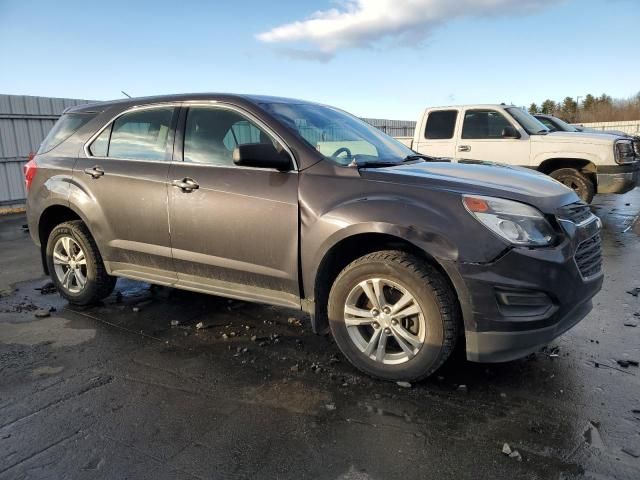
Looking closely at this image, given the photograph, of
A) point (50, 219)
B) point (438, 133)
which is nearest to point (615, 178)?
point (438, 133)

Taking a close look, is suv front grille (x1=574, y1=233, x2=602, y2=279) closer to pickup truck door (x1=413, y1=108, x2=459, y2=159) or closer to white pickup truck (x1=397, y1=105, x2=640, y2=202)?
white pickup truck (x1=397, y1=105, x2=640, y2=202)

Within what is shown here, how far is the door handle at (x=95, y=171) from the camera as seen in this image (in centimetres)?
446

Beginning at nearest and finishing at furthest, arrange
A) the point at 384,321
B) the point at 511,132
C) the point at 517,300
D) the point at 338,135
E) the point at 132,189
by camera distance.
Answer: the point at 517,300, the point at 384,321, the point at 338,135, the point at 132,189, the point at 511,132

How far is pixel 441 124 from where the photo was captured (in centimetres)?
1010

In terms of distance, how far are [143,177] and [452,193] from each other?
2582 millimetres

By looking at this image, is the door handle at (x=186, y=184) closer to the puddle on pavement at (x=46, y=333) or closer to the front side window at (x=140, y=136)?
the front side window at (x=140, y=136)

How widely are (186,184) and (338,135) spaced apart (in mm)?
1302

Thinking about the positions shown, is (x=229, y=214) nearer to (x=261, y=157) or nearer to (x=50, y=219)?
(x=261, y=157)

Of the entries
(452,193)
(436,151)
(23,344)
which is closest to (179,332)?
(23,344)

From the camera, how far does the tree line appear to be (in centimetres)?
6644

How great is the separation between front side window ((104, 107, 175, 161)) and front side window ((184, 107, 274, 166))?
0.83 feet

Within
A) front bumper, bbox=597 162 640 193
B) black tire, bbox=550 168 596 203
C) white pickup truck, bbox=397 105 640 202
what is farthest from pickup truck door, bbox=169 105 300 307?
front bumper, bbox=597 162 640 193

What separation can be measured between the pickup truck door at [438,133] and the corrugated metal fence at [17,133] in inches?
368

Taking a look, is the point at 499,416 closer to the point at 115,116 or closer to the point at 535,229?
the point at 535,229
